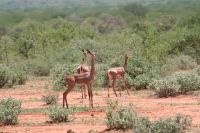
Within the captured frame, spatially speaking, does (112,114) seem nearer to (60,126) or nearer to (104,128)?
(104,128)

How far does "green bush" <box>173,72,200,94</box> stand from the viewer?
2055 cm

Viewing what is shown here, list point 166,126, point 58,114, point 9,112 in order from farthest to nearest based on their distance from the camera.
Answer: point 9,112
point 58,114
point 166,126

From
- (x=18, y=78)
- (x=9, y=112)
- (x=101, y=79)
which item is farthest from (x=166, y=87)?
(x=18, y=78)

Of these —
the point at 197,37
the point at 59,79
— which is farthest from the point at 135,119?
the point at 197,37

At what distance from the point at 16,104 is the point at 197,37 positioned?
741 inches

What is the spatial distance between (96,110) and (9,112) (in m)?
3.03

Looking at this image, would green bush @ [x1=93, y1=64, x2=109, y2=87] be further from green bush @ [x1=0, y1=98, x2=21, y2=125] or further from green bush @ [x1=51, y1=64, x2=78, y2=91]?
green bush @ [x1=0, y1=98, x2=21, y2=125]

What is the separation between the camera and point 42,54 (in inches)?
1410

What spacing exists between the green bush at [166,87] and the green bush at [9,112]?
6.24 meters

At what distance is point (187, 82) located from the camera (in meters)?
20.6

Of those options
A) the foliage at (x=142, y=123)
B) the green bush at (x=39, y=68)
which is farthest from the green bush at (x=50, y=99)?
the green bush at (x=39, y=68)

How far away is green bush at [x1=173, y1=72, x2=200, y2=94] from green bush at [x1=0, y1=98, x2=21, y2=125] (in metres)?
7.46

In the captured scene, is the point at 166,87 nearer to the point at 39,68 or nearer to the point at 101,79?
the point at 101,79

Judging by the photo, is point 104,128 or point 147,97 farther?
point 147,97
